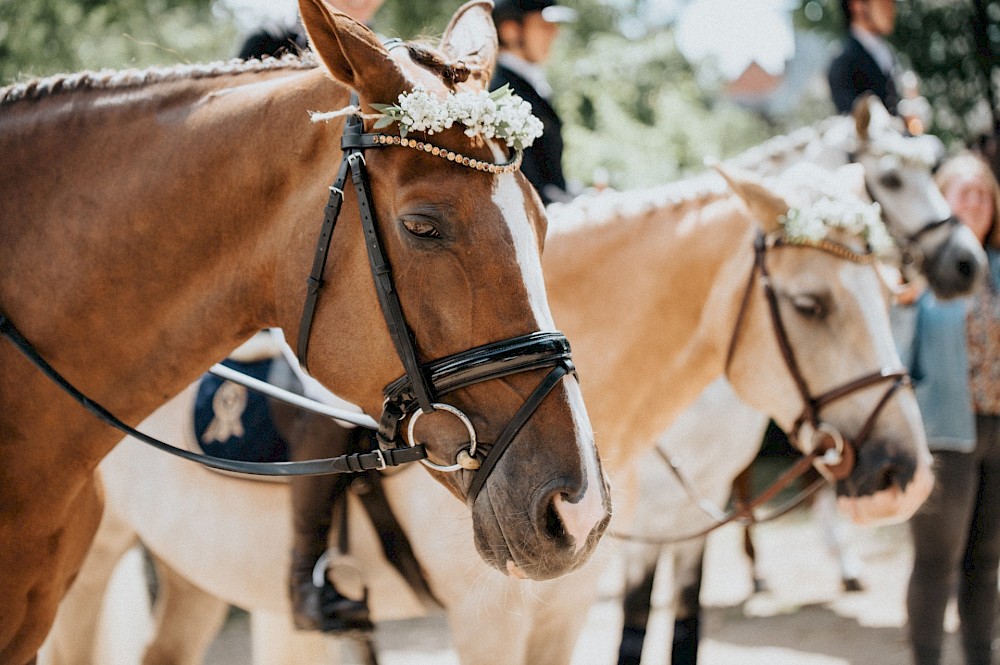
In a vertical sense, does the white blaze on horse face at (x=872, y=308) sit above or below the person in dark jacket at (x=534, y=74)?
below

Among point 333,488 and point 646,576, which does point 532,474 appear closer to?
point 333,488

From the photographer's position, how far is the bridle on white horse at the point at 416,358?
159 centimetres

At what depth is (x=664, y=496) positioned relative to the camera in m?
4.02

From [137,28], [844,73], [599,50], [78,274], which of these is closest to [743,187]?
[78,274]

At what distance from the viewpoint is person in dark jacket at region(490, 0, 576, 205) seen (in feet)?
12.3

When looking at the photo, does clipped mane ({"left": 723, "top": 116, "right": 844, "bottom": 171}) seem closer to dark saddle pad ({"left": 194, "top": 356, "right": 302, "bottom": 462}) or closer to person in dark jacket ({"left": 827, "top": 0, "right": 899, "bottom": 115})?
person in dark jacket ({"left": 827, "top": 0, "right": 899, "bottom": 115})

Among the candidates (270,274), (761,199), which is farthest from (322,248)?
(761,199)

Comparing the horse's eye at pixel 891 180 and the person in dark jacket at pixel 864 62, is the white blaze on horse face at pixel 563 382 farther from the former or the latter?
the person in dark jacket at pixel 864 62

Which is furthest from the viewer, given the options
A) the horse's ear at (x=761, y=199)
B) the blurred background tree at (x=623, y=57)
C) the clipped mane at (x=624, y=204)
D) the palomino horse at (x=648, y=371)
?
the blurred background tree at (x=623, y=57)

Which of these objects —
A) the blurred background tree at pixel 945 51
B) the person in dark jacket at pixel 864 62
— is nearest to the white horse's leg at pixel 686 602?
the person in dark jacket at pixel 864 62

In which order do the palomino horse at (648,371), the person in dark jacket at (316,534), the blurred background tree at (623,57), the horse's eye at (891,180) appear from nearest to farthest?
the person in dark jacket at (316,534)
the palomino horse at (648,371)
the horse's eye at (891,180)
the blurred background tree at (623,57)

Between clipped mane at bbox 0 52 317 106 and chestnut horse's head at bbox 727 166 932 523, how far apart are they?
6.07 feet

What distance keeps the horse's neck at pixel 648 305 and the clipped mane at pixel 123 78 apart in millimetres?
1297

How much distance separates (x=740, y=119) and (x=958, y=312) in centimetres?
795
